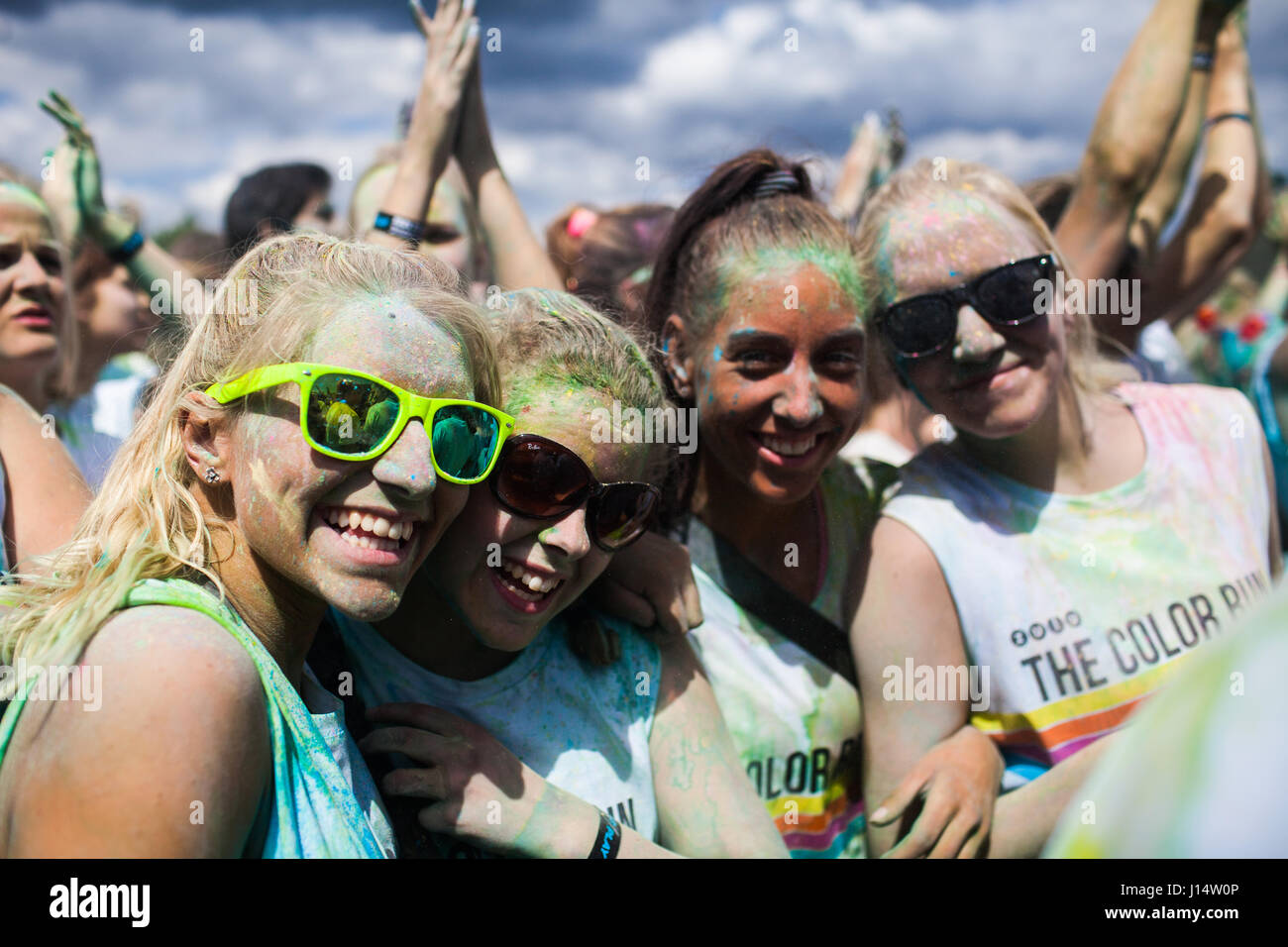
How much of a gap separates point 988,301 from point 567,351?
1016 millimetres

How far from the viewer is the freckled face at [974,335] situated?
227cm

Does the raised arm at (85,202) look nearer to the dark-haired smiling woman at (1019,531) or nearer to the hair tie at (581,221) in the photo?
the hair tie at (581,221)

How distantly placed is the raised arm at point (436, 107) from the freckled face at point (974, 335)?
1.31 meters

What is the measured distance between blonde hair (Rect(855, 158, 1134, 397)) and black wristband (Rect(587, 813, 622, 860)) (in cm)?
135

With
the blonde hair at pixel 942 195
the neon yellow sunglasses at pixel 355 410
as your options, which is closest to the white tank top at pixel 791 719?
the blonde hair at pixel 942 195

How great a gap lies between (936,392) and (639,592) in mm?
864

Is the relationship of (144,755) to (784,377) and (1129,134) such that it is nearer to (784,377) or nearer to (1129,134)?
(784,377)

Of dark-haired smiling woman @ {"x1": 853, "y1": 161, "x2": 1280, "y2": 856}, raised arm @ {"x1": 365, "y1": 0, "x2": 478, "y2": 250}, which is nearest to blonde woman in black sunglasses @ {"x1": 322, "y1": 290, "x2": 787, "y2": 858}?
dark-haired smiling woman @ {"x1": 853, "y1": 161, "x2": 1280, "y2": 856}

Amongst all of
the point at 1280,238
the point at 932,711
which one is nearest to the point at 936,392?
the point at 932,711

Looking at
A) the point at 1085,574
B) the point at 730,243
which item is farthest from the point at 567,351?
the point at 1085,574

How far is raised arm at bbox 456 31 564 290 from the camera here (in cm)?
299

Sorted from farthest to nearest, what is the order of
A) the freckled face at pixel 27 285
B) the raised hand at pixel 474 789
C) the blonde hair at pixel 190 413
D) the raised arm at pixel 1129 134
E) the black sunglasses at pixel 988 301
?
the raised arm at pixel 1129 134, the freckled face at pixel 27 285, the black sunglasses at pixel 988 301, the raised hand at pixel 474 789, the blonde hair at pixel 190 413

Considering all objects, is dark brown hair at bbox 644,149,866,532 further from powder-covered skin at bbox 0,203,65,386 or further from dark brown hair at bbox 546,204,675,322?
powder-covered skin at bbox 0,203,65,386
